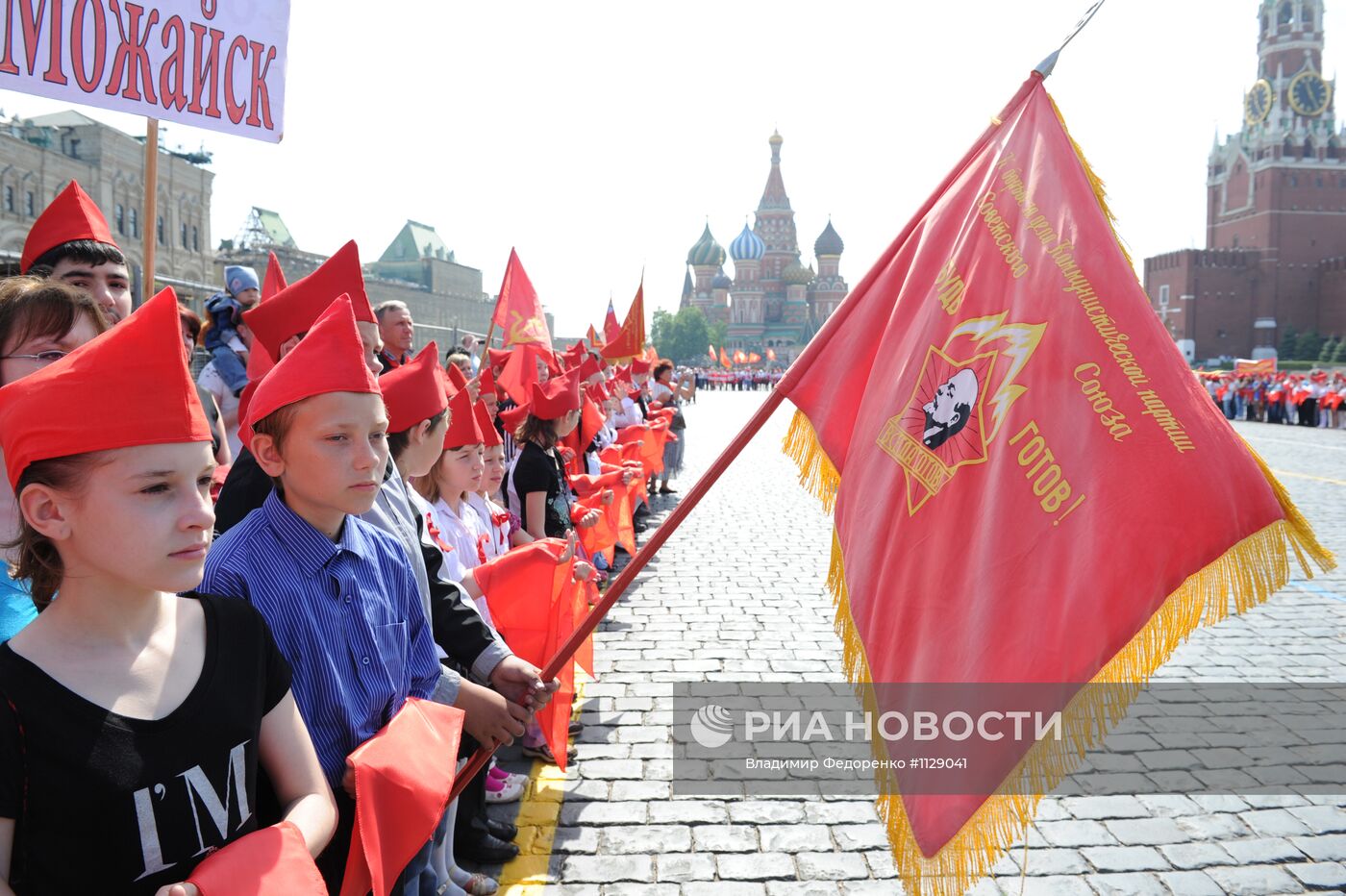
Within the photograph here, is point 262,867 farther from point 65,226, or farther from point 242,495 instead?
point 65,226

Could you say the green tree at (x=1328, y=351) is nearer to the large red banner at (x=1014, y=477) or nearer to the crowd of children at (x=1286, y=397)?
the crowd of children at (x=1286, y=397)

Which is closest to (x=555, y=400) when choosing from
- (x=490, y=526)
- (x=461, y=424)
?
(x=490, y=526)

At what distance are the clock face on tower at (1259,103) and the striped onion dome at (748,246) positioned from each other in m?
52.2

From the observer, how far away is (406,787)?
6.89ft

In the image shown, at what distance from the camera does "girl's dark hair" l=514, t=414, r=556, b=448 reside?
594 cm

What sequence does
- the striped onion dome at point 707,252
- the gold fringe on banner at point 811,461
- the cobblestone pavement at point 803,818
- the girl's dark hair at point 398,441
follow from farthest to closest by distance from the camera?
the striped onion dome at point 707,252 < the cobblestone pavement at point 803,818 < the girl's dark hair at point 398,441 < the gold fringe on banner at point 811,461

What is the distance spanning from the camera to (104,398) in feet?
5.22

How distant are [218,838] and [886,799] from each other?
5.50ft

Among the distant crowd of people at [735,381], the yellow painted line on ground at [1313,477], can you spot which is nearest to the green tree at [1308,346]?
the distant crowd of people at [735,381]

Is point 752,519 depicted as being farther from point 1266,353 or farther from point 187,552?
point 1266,353

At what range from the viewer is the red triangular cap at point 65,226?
3.21m

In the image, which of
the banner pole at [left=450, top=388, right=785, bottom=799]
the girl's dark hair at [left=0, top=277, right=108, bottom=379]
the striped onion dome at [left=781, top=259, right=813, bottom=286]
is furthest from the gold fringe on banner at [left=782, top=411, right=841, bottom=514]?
the striped onion dome at [left=781, top=259, right=813, bottom=286]

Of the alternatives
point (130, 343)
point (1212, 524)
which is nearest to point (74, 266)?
point (130, 343)

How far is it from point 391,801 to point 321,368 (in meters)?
1.03
